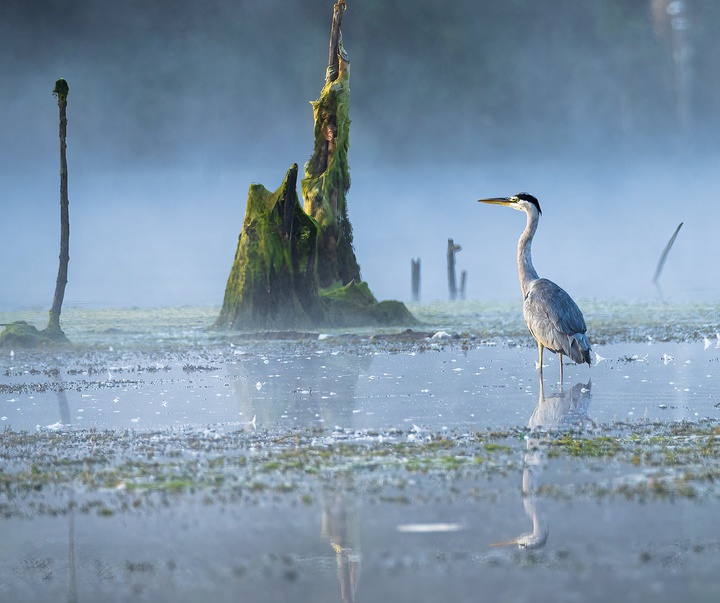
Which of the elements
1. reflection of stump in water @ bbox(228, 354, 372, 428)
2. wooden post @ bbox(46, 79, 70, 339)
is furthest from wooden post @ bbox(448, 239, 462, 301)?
reflection of stump in water @ bbox(228, 354, 372, 428)

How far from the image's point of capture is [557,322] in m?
16.9

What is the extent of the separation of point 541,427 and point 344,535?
518cm

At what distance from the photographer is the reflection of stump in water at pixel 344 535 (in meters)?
Answer: 6.39

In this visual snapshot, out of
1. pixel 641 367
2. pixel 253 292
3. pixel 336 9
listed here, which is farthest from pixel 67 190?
pixel 641 367

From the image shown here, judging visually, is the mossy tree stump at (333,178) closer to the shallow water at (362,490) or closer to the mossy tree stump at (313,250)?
the mossy tree stump at (313,250)

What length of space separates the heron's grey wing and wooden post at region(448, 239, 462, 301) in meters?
51.6

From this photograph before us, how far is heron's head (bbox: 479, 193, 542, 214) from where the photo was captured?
64.1 ft

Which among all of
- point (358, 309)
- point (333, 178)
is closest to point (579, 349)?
point (358, 309)

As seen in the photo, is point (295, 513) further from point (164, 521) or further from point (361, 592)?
point (361, 592)

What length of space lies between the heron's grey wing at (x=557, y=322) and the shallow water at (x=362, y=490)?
0.70 metres

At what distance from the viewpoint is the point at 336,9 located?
3681cm

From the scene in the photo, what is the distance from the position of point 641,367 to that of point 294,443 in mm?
9859

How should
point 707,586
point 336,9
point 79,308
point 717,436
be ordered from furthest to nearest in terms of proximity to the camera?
point 79,308 → point 336,9 → point 717,436 → point 707,586

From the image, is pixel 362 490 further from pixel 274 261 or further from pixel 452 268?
pixel 452 268
